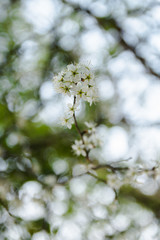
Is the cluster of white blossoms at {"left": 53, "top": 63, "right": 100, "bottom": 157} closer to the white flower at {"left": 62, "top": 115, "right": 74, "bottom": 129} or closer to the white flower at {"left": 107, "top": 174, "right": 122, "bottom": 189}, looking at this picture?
the white flower at {"left": 62, "top": 115, "right": 74, "bottom": 129}

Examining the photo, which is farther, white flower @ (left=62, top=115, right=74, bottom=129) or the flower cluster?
white flower @ (left=62, top=115, right=74, bottom=129)

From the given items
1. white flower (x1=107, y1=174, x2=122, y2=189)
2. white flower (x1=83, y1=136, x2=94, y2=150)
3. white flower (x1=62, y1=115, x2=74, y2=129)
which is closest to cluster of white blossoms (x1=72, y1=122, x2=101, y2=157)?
white flower (x1=83, y1=136, x2=94, y2=150)

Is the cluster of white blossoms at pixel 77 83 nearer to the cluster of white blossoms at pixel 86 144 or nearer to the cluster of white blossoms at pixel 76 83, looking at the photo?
the cluster of white blossoms at pixel 76 83

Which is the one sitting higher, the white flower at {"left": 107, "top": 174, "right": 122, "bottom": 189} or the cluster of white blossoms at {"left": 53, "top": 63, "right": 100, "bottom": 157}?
the cluster of white blossoms at {"left": 53, "top": 63, "right": 100, "bottom": 157}

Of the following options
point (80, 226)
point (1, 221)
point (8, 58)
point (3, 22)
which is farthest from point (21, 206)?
point (3, 22)

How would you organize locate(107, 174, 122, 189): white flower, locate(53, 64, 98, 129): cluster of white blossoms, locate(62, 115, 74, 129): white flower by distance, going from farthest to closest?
locate(107, 174, 122, 189): white flower → locate(62, 115, 74, 129): white flower → locate(53, 64, 98, 129): cluster of white blossoms

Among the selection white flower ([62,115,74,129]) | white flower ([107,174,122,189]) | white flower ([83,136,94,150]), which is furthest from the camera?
white flower ([107,174,122,189])

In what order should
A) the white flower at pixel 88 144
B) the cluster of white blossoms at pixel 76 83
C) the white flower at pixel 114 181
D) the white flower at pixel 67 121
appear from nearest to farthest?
the cluster of white blossoms at pixel 76 83 → the white flower at pixel 67 121 → the white flower at pixel 88 144 → the white flower at pixel 114 181

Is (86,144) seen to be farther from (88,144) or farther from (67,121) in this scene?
(67,121)

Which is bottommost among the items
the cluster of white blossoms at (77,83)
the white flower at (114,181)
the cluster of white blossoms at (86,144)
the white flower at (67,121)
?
the white flower at (114,181)

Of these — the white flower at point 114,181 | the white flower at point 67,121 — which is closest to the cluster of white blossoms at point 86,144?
the white flower at point 67,121

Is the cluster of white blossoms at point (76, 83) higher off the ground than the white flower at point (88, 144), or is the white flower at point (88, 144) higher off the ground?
the cluster of white blossoms at point (76, 83)

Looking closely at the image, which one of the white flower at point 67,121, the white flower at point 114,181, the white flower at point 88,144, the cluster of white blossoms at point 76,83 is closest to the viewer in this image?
the cluster of white blossoms at point 76,83

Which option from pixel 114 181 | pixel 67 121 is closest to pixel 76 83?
pixel 67 121
